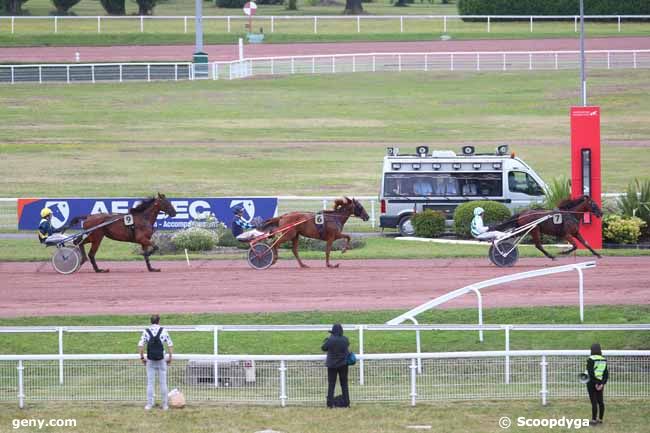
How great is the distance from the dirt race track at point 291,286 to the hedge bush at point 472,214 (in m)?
2.86

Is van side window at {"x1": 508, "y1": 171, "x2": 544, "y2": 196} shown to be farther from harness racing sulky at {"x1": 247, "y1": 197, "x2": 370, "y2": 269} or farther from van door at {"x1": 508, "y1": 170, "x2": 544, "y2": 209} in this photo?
harness racing sulky at {"x1": 247, "y1": 197, "x2": 370, "y2": 269}

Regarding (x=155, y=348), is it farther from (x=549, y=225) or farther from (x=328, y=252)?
(x=549, y=225)

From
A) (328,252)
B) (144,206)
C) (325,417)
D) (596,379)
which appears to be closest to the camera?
(596,379)

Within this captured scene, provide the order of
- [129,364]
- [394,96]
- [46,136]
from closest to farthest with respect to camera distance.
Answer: [129,364] → [46,136] → [394,96]

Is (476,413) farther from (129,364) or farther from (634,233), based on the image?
(634,233)

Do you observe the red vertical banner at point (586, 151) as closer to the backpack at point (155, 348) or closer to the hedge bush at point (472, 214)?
the hedge bush at point (472, 214)

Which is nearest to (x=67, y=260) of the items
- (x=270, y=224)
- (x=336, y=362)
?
(x=270, y=224)

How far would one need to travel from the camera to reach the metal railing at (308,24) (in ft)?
215

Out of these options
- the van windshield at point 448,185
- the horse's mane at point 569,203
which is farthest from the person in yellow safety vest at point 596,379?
the van windshield at point 448,185

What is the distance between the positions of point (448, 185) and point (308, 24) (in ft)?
139

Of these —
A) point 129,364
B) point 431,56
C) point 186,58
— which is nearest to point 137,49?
point 186,58

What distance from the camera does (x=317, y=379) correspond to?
14.9 meters

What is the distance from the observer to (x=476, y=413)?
46.0 feet

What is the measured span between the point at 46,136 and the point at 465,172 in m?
20.6
